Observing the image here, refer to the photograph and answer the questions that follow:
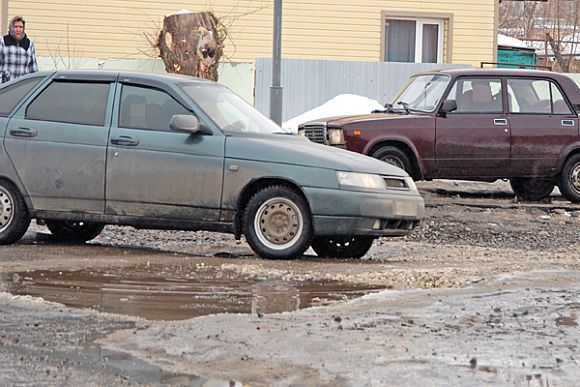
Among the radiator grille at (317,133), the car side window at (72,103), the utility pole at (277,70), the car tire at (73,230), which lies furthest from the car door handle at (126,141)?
the utility pole at (277,70)

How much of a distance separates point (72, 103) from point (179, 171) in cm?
124

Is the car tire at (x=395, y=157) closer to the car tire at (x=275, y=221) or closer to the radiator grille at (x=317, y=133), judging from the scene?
the radiator grille at (x=317, y=133)

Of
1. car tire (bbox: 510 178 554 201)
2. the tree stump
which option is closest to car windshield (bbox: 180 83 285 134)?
car tire (bbox: 510 178 554 201)

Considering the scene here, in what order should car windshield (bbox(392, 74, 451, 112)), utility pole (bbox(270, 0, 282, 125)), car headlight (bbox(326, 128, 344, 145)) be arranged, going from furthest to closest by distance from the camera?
utility pole (bbox(270, 0, 282, 125)) → car windshield (bbox(392, 74, 451, 112)) → car headlight (bbox(326, 128, 344, 145))

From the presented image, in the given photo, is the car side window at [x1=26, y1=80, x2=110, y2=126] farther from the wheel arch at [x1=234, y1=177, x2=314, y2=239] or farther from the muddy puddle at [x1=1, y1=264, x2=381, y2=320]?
the muddy puddle at [x1=1, y1=264, x2=381, y2=320]

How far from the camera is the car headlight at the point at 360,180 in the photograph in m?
10.2

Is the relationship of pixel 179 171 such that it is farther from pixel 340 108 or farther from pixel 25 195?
pixel 340 108

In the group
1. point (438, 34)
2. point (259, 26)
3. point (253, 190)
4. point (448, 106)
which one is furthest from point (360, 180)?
point (438, 34)

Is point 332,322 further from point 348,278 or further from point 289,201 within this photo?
point 289,201

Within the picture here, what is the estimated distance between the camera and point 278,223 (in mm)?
10328

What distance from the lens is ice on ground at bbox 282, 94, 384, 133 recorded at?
24.5 meters

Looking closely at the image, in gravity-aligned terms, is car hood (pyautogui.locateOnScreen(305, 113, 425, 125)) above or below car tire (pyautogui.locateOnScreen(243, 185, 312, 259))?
above

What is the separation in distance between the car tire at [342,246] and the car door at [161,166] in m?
1.07

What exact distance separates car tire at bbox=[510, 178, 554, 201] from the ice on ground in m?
6.60
